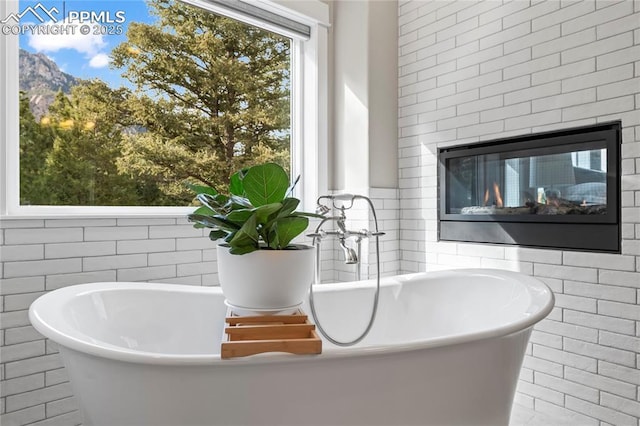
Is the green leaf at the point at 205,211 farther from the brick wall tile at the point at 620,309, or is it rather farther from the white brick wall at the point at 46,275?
the brick wall tile at the point at 620,309

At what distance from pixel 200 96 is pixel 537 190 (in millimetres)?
1912

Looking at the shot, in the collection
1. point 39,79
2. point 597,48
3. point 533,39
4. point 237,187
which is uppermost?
point 533,39

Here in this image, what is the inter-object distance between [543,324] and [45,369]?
2.29m

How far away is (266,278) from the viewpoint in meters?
1.41

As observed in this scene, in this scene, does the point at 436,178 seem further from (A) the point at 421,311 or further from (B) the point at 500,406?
(B) the point at 500,406

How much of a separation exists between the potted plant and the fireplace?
132 cm

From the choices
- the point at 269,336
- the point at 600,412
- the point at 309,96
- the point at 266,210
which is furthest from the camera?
the point at 309,96

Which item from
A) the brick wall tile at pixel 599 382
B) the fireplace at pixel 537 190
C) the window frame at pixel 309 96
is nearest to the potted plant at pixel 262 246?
the window frame at pixel 309 96

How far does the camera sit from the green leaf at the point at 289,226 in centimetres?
140

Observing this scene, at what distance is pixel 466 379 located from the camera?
51.3 inches

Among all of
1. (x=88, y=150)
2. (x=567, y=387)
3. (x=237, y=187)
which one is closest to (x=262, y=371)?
(x=237, y=187)

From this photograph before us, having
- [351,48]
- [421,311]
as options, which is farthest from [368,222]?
[351,48]

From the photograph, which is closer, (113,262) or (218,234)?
(218,234)

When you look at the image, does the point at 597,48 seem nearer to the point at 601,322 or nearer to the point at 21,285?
the point at 601,322
